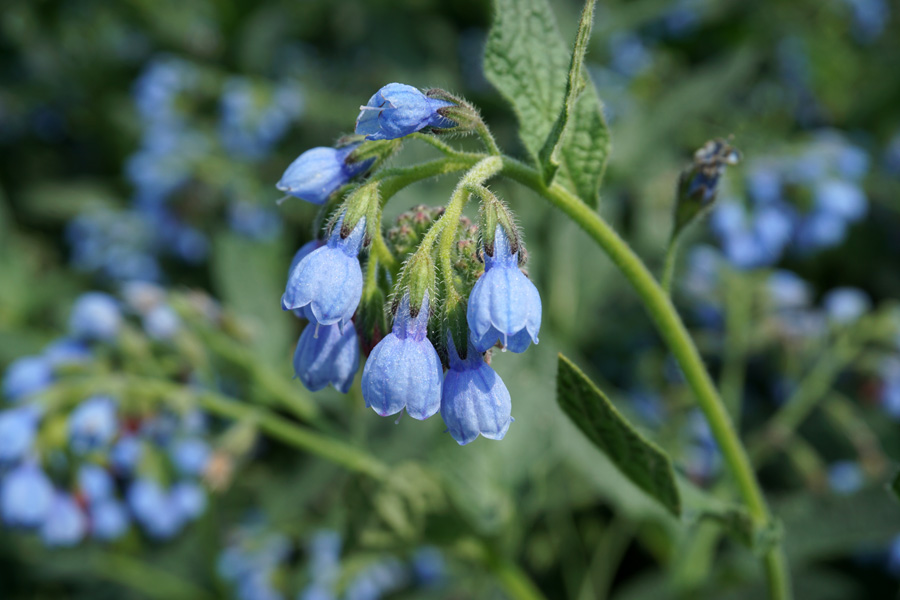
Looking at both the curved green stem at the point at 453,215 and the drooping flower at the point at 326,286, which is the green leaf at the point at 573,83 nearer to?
the curved green stem at the point at 453,215

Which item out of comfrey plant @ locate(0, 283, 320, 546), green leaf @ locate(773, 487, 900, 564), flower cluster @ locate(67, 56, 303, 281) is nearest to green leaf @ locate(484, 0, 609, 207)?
green leaf @ locate(773, 487, 900, 564)

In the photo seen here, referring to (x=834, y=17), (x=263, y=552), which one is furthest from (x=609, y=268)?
(x=834, y=17)

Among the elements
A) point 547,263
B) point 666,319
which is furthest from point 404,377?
point 547,263

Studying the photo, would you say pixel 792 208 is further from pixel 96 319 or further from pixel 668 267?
pixel 96 319

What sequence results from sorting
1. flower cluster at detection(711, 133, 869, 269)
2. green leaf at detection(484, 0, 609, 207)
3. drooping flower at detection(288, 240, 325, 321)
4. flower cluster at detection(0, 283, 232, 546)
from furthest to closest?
flower cluster at detection(711, 133, 869, 269), flower cluster at detection(0, 283, 232, 546), green leaf at detection(484, 0, 609, 207), drooping flower at detection(288, 240, 325, 321)

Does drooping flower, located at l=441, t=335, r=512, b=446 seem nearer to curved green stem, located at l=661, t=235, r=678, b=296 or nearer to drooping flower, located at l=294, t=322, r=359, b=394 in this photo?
drooping flower, located at l=294, t=322, r=359, b=394
